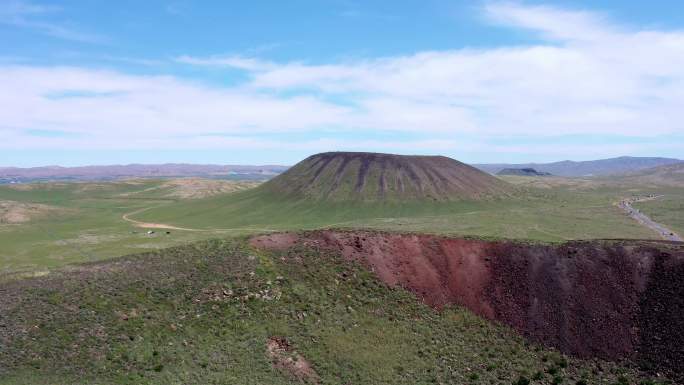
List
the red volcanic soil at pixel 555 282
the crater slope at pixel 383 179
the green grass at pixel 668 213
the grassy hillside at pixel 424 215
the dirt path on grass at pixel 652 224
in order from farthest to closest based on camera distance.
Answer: the crater slope at pixel 383 179, the green grass at pixel 668 213, the grassy hillside at pixel 424 215, the dirt path on grass at pixel 652 224, the red volcanic soil at pixel 555 282

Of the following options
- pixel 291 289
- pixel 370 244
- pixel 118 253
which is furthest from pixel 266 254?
pixel 118 253

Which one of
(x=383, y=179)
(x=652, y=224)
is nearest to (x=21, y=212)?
(x=383, y=179)

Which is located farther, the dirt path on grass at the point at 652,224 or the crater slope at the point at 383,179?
the crater slope at the point at 383,179

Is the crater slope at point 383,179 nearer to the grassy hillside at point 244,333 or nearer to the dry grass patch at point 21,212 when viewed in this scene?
the dry grass patch at point 21,212

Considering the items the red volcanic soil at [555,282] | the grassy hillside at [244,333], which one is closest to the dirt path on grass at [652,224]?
the red volcanic soil at [555,282]

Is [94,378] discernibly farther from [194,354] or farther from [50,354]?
[194,354]

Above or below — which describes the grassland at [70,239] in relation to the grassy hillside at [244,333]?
below
